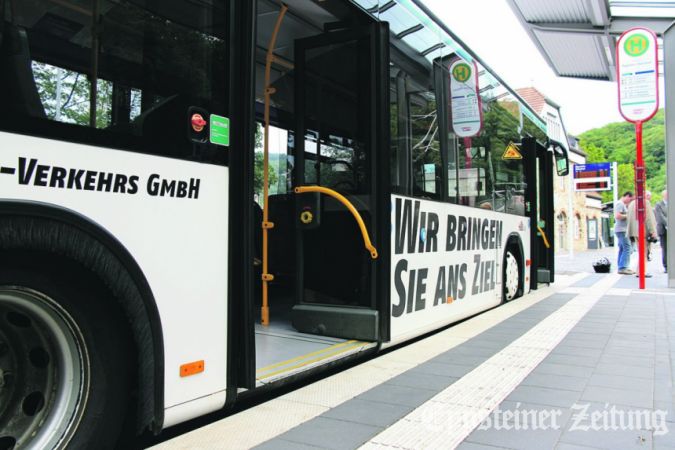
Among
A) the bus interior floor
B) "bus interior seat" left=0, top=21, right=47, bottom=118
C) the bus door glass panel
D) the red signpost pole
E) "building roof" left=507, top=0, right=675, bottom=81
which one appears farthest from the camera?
"building roof" left=507, top=0, right=675, bottom=81

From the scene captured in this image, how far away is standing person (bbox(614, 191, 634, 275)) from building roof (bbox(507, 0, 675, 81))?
3.59m

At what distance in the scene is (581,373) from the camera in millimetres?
3863

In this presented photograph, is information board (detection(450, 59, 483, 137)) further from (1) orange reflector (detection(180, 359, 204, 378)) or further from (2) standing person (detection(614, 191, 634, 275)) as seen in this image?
(2) standing person (detection(614, 191, 634, 275))

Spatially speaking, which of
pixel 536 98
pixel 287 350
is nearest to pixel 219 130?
pixel 287 350

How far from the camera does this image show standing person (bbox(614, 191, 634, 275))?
40.5ft

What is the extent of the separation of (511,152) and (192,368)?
256 inches

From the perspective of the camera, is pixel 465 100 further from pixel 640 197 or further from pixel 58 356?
pixel 640 197

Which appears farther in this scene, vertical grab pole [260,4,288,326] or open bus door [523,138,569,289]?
open bus door [523,138,569,289]

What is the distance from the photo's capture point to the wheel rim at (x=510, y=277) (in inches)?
296

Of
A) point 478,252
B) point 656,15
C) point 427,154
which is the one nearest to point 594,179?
point 656,15

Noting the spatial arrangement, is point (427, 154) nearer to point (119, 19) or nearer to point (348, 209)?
point (348, 209)

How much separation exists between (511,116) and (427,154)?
3.48 metres

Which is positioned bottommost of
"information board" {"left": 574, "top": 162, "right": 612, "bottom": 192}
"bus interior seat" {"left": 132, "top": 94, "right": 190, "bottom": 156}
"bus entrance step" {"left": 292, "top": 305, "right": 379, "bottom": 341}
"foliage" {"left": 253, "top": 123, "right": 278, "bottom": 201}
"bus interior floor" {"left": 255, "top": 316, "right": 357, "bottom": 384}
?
"bus interior floor" {"left": 255, "top": 316, "right": 357, "bottom": 384}

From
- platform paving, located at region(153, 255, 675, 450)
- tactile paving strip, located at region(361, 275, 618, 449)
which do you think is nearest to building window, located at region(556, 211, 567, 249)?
platform paving, located at region(153, 255, 675, 450)
